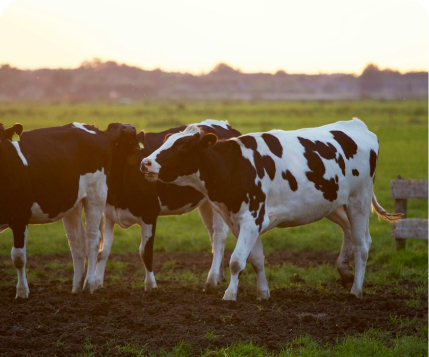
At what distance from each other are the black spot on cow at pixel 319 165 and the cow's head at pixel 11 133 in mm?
3576

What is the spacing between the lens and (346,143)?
8.91 meters

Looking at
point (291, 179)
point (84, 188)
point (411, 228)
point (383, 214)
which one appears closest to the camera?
point (291, 179)

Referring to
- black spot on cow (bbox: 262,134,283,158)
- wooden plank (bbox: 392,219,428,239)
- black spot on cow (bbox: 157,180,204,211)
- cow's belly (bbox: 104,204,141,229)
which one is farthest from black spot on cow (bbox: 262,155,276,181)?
wooden plank (bbox: 392,219,428,239)

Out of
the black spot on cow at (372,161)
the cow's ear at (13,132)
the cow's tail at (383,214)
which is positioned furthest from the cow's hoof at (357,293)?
the cow's ear at (13,132)

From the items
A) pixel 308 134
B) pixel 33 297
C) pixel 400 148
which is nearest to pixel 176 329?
pixel 33 297

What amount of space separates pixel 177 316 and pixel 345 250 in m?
3.27

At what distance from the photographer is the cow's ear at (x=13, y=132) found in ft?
25.4

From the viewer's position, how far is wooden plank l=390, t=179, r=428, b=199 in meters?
11.3

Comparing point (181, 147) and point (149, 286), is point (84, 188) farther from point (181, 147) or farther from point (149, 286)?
point (181, 147)

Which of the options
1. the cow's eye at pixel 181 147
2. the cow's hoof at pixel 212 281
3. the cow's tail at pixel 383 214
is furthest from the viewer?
the cow's tail at pixel 383 214

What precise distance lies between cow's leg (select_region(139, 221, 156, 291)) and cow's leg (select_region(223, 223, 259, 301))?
55.4 inches

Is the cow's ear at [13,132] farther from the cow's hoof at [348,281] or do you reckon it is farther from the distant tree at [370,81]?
the distant tree at [370,81]

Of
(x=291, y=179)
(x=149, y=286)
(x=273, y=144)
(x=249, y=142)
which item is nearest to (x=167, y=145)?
(x=249, y=142)

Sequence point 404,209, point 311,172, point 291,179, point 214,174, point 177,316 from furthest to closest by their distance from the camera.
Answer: point 404,209 → point 311,172 → point 291,179 → point 214,174 → point 177,316
